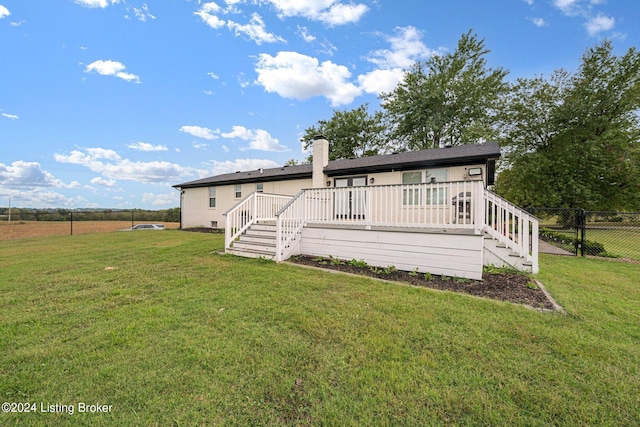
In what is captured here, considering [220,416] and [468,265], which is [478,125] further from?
[220,416]

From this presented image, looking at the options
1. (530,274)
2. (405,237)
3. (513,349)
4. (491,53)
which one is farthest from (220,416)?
(491,53)

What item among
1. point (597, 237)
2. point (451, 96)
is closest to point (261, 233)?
point (597, 237)

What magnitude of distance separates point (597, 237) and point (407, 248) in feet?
42.1

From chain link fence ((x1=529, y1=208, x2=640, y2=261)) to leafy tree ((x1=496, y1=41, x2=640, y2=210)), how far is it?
5.20 meters

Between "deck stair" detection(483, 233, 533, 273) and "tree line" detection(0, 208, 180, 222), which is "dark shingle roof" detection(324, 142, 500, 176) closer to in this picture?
"deck stair" detection(483, 233, 533, 273)

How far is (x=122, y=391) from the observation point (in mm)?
1850

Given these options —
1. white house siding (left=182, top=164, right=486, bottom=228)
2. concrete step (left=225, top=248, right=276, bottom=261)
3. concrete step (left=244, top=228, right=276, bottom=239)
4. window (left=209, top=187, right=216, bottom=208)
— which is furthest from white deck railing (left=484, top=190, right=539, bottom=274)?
window (left=209, top=187, right=216, bottom=208)

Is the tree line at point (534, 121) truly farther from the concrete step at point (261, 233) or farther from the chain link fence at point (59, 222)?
the chain link fence at point (59, 222)

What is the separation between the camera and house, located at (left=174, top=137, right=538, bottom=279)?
508 cm

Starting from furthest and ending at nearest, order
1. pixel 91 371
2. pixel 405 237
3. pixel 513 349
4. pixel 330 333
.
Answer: pixel 405 237 < pixel 330 333 < pixel 513 349 < pixel 91 371

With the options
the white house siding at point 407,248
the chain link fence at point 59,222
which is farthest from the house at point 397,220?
the chain link fence at point 59,222

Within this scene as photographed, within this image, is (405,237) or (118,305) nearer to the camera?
(118,305)

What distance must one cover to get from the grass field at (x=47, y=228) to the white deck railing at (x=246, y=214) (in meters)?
12.7

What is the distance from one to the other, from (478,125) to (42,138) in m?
27.9
